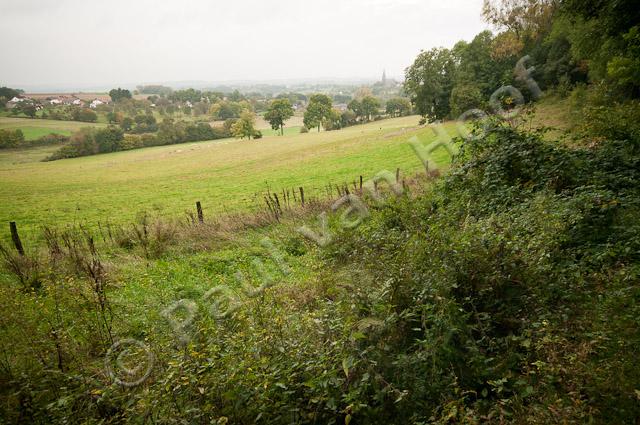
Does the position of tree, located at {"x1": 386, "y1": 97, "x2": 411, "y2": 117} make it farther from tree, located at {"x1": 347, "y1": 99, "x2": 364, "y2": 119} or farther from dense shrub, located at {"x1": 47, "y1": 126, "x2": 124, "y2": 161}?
dense shrub, located at {"x1": 47, "y1": 126, "x2": 124, "y2": 161}

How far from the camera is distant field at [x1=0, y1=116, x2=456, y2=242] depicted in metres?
23.9

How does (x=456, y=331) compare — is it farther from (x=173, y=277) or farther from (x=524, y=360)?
(x=173, y=277)

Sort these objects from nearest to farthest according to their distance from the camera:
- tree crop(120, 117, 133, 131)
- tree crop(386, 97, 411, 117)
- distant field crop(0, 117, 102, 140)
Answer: distant field crop(0, 117, 102, 140) → tree crop(120, 117, 133, 131) → tree crop(386, 97, 411, 117)

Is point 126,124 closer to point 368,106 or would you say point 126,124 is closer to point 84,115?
point 84,115

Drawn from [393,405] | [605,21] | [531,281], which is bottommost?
[393,405]

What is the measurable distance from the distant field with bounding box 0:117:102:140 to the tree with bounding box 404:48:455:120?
2647 inches

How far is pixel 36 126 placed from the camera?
69438 millimetres

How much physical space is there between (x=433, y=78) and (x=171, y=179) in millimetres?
36046

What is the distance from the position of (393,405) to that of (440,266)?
2.10 metres

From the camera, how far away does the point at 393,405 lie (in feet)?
11.5

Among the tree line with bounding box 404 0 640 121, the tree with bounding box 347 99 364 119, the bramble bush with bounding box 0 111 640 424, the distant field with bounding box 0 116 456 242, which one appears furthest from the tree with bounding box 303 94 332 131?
the bramble bush with bounding box 0 111 640 424

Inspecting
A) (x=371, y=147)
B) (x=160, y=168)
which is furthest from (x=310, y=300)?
(x=160, y=168)

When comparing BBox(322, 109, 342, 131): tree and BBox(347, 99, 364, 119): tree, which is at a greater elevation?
BBox(347, 99, 364, 119): tree

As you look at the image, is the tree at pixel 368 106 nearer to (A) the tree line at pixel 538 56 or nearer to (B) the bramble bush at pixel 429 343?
(A) the tree line at pixel 538 56
